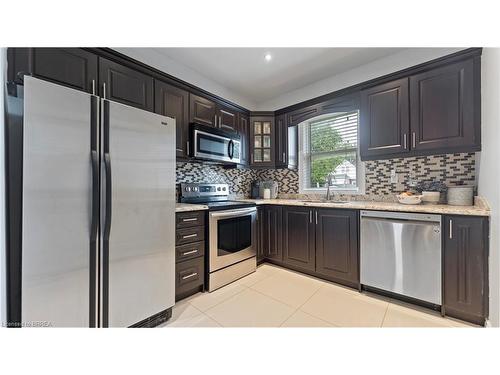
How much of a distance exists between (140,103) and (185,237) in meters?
1.34

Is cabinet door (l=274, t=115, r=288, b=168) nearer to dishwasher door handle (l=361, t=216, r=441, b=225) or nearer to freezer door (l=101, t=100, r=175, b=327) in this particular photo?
dishwasher door handle (l=361, t=216, r=441, b=225)

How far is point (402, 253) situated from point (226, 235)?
1.72 m

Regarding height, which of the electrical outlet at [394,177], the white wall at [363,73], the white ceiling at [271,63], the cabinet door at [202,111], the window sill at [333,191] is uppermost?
the white ceiling at [271,63]

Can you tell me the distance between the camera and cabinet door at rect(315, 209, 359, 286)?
6.95 feet

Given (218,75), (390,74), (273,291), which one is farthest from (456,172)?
(218,75)

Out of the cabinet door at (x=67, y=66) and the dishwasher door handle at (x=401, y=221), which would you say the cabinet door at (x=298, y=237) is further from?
the cabinet door at (x=67, y=66)

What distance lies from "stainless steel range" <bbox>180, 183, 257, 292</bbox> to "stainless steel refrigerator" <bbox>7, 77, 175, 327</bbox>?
567 mm

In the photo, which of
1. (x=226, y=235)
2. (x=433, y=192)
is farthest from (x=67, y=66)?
(x=433, y=192)

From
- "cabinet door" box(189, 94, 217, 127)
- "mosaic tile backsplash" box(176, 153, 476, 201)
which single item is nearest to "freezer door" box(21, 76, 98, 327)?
"cabinet door" box(189, 94, 217, 127)

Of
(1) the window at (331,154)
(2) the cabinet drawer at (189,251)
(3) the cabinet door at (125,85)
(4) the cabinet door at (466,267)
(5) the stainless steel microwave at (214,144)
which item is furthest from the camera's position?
(1) the window at (331,154)

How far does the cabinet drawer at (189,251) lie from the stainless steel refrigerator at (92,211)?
0.24m

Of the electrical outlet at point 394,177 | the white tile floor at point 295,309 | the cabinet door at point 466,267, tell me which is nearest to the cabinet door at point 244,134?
the white tile floor at point 295,309

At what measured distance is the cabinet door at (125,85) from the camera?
65.5 inches
